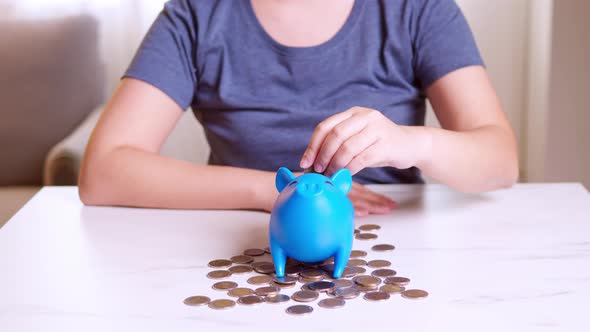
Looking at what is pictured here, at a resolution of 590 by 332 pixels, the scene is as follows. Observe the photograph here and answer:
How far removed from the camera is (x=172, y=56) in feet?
3.80

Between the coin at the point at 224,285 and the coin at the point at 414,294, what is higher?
the coin at the point at 224,285

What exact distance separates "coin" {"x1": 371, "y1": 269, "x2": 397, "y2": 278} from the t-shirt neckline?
0.54m

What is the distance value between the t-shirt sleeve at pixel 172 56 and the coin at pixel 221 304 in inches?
22.2

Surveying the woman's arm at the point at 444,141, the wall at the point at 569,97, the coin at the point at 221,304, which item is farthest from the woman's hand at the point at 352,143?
the wall at the point at 569,97

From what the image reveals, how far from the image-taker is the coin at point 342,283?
68 centimetres

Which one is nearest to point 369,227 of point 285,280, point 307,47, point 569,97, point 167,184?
point 285,280

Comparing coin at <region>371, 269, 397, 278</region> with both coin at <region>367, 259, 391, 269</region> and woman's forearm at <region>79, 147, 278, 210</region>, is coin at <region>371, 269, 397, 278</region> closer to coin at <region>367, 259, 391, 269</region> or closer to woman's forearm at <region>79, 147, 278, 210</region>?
coin at <region>367, 259, 391, 269</region>

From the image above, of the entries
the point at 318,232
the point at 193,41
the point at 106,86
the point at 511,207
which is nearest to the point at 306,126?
the point at 193,41

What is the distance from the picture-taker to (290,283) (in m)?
0.69

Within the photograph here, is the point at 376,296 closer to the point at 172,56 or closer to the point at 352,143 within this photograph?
the point at 352,143

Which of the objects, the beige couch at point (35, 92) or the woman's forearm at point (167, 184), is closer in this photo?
the woman's forearm at point (167, 184)

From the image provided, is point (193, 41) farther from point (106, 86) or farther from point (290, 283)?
point (106, 86)

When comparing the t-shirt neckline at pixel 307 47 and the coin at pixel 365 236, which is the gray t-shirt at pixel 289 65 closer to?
the t-shirt neckline at pixel 307 47

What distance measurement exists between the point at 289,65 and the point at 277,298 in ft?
1.95
